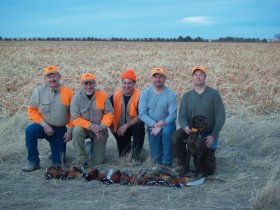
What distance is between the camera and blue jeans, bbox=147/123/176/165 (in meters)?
6.81

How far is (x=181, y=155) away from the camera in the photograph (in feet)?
21.7

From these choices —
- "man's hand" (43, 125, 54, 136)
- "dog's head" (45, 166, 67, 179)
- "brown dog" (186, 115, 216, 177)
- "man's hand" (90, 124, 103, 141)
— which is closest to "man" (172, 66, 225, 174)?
"brown dog" (186, 115, 216, 177)

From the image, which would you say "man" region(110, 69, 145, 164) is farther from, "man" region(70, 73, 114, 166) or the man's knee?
the man's knee

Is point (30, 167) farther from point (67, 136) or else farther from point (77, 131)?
point (77, 131)

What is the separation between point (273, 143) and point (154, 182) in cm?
294

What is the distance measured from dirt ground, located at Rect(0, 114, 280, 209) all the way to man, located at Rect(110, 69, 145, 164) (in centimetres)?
29

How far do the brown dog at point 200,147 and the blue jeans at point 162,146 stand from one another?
0.53 meters

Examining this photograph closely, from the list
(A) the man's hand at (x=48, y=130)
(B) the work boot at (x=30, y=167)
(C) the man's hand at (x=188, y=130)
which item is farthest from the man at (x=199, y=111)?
(B) the work boot at (x=30, y=167)

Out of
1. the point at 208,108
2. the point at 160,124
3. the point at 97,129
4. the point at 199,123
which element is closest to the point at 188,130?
the point at 199,123

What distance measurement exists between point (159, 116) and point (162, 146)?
0.52 metres

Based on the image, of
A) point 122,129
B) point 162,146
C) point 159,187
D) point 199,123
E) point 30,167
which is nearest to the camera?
point 159,187

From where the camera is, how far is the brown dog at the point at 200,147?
6191 millimetres

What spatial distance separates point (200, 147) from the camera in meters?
6.22

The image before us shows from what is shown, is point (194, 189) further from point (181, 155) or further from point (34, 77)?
point (34, 77)
